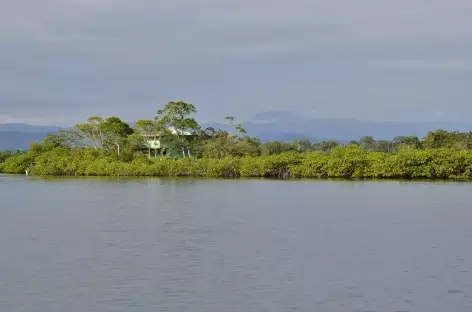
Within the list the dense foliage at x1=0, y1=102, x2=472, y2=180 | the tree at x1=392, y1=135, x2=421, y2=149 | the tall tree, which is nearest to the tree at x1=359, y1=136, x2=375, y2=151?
the tree at x1=392, y1=135, x2=421, y2=149

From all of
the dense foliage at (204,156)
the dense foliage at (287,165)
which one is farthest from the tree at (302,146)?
the dense foliage at (287,165)

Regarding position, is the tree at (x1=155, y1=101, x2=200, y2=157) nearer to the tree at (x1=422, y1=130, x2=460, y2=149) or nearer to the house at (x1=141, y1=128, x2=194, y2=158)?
the house at (x1=141, y1=128, x2=194, y2=158)

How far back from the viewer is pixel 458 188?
39938mm

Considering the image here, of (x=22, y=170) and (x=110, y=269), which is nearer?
(x=110, y=269)

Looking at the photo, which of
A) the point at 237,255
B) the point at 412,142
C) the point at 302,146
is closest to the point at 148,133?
the point at 412,142

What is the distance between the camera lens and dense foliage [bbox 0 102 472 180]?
5003 centimetres

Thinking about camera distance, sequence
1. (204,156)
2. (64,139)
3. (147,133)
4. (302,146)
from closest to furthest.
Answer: (204,156)
(147,133)
(64,139)
(302,146)

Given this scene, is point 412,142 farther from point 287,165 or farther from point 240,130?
point 287,165

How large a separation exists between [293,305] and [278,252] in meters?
5.06

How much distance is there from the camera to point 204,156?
6044cm

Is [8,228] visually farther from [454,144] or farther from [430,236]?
[454,144]

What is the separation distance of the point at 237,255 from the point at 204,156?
143ft

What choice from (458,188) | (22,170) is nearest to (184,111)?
(22,170)

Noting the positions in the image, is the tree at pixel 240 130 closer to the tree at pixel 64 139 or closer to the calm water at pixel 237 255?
the tree at pixel 64 139
